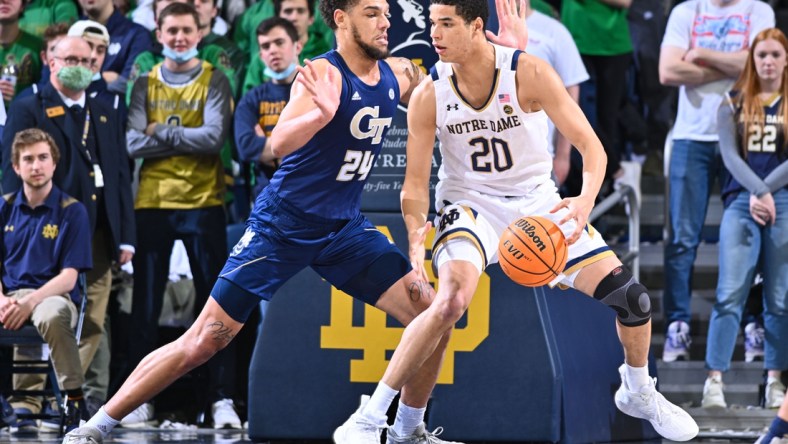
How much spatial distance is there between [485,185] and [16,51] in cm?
458

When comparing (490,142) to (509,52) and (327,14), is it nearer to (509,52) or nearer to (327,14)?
(509,52)

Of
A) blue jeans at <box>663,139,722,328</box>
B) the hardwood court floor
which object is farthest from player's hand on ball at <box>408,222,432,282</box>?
blue jeans at <box>663,139,722,328</box>

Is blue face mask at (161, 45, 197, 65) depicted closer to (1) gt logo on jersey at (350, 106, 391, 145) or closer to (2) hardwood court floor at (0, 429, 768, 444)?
(2) hardwood court floor at (0, 429, 768, 444)

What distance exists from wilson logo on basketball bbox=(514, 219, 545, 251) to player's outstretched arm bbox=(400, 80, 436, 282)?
0.49 metres

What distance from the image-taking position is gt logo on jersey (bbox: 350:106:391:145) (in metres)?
6.31

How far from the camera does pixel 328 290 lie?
24.7 feet

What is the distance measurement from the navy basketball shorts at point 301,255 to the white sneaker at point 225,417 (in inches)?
82.2

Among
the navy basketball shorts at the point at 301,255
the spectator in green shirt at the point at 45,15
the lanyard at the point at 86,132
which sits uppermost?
the spectator in green shirt at the point at 45,15

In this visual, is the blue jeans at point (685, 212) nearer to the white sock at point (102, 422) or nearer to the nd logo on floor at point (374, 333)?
the nd logo on floor at point (374, 333)

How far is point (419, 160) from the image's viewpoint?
649 cm

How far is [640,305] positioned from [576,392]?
42.7 inches

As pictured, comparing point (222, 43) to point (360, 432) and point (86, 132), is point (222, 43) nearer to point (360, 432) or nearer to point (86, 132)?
point (86, 132)

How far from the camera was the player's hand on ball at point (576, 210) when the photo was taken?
19.7 feet

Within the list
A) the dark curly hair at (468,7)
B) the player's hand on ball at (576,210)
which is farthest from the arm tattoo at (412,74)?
the player's hand on ball at (576,210)
